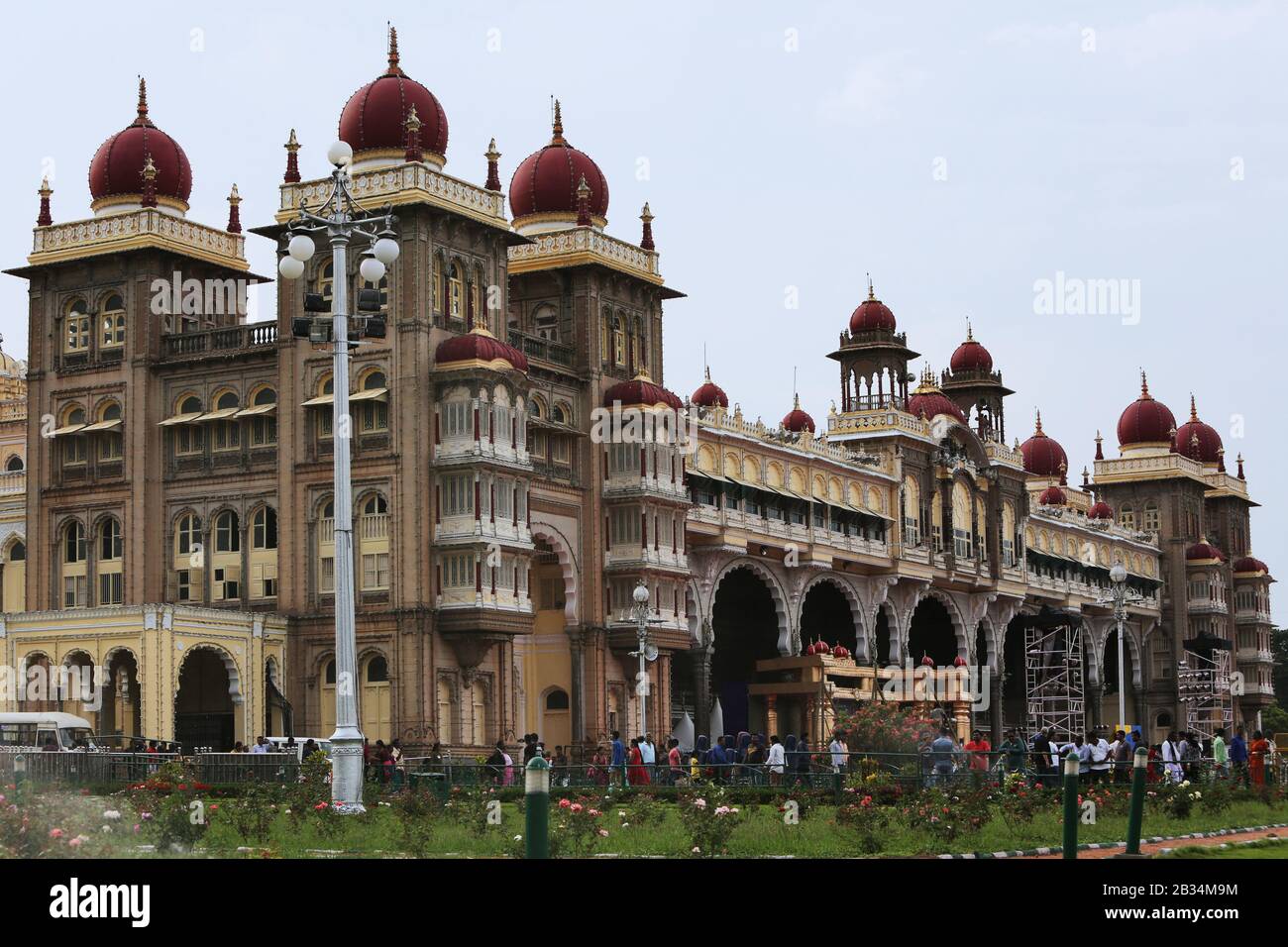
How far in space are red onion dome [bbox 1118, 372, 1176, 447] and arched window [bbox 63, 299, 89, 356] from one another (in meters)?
69.5

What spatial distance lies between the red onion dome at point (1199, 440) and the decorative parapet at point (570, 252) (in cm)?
6335

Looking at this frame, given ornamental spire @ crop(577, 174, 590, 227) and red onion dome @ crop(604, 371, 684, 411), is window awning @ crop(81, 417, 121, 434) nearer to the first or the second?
red onion dome @ crop(604, 371, 684, 411)

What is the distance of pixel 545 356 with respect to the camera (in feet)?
208

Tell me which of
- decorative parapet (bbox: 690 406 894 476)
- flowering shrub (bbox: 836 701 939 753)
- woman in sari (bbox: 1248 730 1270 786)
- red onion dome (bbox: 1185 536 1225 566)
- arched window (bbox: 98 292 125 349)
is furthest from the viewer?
red onion dome (bbox: 1185 536 1225 566)

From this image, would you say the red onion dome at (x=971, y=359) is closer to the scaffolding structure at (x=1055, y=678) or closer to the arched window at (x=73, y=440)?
the scaffolding structure at (x=1055, y=678)

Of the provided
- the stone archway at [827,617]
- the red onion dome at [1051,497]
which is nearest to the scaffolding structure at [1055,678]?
the red onion dome at [1051,497]

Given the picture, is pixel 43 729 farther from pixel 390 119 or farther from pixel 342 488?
pixel 342 488

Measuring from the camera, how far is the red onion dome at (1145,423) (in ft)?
376

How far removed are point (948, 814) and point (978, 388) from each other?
8209 cm

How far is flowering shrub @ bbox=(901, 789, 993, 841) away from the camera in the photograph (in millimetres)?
25859

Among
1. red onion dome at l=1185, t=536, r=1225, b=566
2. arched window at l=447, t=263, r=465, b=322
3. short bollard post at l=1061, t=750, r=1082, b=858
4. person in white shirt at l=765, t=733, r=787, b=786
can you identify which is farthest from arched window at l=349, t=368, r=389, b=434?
red onion dome at l=1185, t=536, r=1225, b=566
